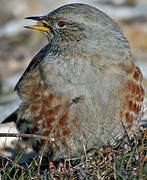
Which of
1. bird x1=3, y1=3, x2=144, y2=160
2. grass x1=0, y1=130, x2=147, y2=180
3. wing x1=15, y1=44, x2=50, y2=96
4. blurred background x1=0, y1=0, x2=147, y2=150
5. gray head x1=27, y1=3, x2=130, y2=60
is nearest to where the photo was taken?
grass x1=0, y1=130, x2=147, y2=180

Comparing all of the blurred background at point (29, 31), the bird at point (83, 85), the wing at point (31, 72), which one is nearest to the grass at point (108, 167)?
the bird at point (83, 85)

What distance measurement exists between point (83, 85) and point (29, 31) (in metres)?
7.58

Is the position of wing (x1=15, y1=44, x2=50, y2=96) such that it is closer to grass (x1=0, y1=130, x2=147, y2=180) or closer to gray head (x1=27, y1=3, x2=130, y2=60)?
gray head (x1=27, y1=3, x2=130, y2=60)

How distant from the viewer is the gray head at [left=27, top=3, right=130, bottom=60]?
4773 mm

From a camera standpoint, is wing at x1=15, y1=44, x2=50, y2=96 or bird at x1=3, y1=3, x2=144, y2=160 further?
wing at x1=15, y1=44, x2=50, y2=96

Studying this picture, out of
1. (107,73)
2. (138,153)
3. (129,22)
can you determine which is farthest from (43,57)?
(129,22)

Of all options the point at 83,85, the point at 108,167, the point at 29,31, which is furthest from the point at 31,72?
the point at 29,31

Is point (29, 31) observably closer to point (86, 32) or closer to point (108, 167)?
point (86, 32)

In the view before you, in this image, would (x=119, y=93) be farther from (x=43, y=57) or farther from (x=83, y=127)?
(x=43, y=57)

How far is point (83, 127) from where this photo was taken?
4742 millimetres

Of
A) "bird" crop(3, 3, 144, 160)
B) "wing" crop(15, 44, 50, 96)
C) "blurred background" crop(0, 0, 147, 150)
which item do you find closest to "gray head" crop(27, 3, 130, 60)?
"bird" crop(3, 3, 144, 160)

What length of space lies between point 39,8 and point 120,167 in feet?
31.2

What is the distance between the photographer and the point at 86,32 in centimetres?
483

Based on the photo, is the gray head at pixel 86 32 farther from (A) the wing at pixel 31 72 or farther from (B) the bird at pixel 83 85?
(A) the wing at pixel 31 72
